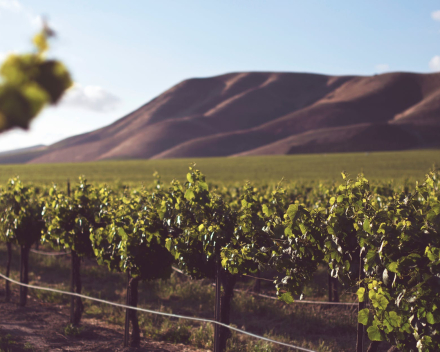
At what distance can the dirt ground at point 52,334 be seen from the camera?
6.83 meters

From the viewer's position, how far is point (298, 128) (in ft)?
520

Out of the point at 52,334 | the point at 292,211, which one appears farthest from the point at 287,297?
the point at 52,334

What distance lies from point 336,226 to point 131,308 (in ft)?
12.5

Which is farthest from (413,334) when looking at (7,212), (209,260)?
(7,212)

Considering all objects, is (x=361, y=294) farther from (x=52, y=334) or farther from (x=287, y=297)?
(x=52, y=334)

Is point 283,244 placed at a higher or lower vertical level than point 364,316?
higher

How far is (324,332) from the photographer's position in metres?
7.91

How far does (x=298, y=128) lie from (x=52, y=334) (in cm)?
15557

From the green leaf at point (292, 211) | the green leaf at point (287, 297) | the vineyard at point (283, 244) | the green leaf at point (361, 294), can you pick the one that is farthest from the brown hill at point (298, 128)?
the green leaf at point (361, 294)

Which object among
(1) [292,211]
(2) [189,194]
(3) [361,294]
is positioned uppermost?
(2) [189,194]

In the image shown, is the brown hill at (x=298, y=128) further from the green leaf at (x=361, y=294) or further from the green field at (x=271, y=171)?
the green leaf at (x=361, y=294)

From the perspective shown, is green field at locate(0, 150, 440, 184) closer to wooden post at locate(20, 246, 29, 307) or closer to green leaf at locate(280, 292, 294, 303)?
wooden post at locate(20, 246, 29, 307)

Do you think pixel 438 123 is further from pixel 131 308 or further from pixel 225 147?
pixel 131 308

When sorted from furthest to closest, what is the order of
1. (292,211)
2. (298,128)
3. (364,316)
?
(298,128), (292,211), (364,316)
